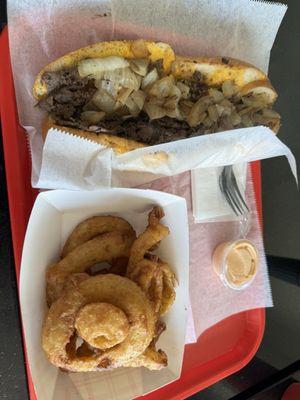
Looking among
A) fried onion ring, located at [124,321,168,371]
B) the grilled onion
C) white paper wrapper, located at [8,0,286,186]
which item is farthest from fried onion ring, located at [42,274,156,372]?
the grilled onion

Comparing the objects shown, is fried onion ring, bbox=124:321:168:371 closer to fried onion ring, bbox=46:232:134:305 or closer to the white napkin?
fried onion ring, bbox=46:232:134:305

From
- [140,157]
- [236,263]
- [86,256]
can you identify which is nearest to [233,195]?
[236,263]

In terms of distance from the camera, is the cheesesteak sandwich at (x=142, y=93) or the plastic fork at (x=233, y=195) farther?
the plastic fork at (x=233, y=195)

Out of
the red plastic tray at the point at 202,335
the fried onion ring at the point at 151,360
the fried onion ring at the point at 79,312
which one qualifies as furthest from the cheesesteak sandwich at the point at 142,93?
the fried onion ring at the point at 151,360

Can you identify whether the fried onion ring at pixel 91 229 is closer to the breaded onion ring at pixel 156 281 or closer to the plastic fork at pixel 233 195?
the breaded onion ring at pixel 156 281

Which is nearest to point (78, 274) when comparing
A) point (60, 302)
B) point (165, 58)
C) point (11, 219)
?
point (60, 302)

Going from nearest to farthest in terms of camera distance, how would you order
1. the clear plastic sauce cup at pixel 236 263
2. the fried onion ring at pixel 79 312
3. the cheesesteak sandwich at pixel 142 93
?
the fried onion ring at pixel 79 312
the cheesesteak sandwich at pixel 142 93
the clear plastic sauce cup at pixel 236 263
